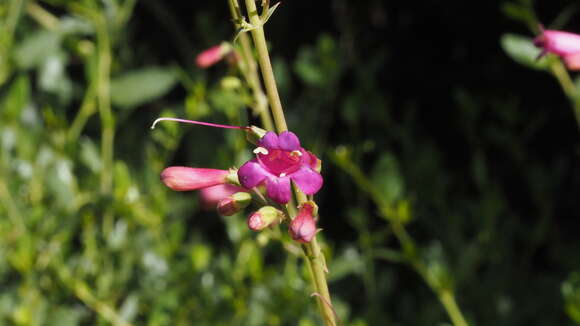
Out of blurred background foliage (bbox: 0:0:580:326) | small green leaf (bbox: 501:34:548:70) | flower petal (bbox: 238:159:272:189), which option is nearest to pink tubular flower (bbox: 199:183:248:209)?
blurred background foliage (bbox: 0:0:580:326)

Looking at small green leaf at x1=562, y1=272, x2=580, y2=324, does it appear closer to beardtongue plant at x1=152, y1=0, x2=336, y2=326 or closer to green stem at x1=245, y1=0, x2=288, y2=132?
beardtongue plant at x1=152, y1=0, x2=336, y2=326

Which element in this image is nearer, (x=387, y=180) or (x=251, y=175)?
(x=251, y=175)

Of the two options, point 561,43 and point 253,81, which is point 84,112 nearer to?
point 253,81

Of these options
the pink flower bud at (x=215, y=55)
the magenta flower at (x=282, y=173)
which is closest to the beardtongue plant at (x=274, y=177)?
the magenta flower at (x=282, y=173)

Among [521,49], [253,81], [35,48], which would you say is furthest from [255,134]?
[35,48]

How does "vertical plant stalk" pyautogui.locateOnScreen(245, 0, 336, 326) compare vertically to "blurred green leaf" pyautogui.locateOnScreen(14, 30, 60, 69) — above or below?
below

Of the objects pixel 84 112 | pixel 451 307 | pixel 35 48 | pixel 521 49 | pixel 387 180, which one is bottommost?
pixel 451 307
